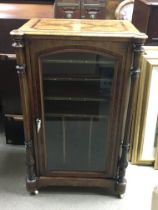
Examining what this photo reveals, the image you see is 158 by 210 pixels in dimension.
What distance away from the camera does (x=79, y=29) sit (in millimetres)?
1255

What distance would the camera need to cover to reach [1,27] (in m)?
1.81

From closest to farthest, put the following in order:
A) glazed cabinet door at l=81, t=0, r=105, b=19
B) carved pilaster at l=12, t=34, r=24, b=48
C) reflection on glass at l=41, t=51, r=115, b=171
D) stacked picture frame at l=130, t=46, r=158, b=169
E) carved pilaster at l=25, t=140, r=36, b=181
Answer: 1. carved pilaster at l=12, t=34, r=24, b=48
2. reflection on glass at l=41, t=51, r=115, b=171
3. carved pilaster at l=25, t=140, r=36, b=181
4. stacked picture frame at l=130, t=46, r=158, b=169
5. glazed cabinet door at l=81, t=0, r=105, b=19

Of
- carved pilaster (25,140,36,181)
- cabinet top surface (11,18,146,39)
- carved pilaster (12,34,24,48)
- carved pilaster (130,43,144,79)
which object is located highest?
cabinet top surface (11,18,146,39)

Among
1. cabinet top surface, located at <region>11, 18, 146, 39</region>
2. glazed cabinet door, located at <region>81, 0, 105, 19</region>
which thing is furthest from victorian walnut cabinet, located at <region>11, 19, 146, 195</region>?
glazed cabinet door, located at <region>81, 0, 105, 19</region>

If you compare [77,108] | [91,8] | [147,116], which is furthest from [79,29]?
[91,8]

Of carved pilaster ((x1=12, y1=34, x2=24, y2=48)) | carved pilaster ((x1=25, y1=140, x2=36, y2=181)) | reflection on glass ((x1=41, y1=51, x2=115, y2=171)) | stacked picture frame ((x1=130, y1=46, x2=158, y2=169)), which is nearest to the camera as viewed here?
carved pilaster ((x1=12, y1=34, x2=24, y2=48))

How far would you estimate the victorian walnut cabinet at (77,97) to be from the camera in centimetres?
119

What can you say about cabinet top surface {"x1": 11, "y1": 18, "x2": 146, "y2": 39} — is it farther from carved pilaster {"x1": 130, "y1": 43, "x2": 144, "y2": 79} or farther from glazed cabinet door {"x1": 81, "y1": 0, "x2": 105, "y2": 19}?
glazed cabinet door {"x1": 81, "y1": 0, "x2": 105, "y2": 19}

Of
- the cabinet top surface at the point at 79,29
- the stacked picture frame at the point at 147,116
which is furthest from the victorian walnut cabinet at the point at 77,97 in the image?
the stacked picture frame at the point at 147,116

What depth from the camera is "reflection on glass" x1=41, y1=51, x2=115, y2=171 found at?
132 centimetres

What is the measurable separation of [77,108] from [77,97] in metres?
0.09

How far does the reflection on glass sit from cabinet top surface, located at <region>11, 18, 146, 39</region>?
0.36 feet

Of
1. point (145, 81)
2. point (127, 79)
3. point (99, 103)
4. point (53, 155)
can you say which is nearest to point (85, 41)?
point (127, 79)

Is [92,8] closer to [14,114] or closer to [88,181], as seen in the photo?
[14,114]
